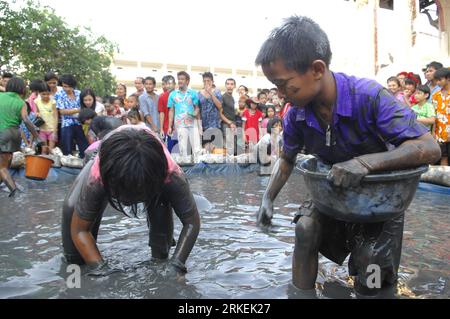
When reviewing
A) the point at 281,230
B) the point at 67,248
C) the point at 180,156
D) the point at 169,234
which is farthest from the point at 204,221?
the point at 180,156

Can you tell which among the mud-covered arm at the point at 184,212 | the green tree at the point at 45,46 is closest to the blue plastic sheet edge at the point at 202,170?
the mud-covered arm at the point at 184,212

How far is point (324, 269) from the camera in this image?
3.16 metres

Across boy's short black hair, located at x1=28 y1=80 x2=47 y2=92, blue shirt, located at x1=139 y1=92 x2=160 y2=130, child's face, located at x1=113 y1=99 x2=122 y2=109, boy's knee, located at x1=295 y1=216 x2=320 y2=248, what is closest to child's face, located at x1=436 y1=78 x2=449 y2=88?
blue shirt, located at x1=139 y1=92 x2=160 y2=130

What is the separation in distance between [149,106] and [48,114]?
1.98 m

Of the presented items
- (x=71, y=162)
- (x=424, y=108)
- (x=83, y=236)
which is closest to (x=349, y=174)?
(x=83, y=236)

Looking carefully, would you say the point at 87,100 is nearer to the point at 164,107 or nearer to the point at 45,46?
the point at 164,107

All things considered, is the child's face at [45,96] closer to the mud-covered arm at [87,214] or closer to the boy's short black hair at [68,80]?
the boy's short black hair at [68,80]

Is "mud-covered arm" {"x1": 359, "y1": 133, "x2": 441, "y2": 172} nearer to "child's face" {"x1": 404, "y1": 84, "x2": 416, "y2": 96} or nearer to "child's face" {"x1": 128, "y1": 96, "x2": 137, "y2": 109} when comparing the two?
"child's face" {"x1": 404, "y1": 84, "x2": 416, "y2": 96}

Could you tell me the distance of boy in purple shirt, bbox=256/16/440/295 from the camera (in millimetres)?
2053

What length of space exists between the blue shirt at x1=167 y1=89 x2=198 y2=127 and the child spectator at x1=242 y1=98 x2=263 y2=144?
5.20ft

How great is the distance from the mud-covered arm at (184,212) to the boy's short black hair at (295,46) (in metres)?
0.99

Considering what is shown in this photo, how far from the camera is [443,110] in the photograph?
22.0 feet
